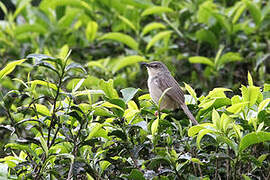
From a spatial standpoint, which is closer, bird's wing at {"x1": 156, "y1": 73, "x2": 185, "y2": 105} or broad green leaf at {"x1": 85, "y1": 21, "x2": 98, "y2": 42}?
bird's wing at {"x1": 156, "y1": 73, "x2": 185, "y2": 105}

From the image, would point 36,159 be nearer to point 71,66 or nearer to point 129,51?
point 71,66

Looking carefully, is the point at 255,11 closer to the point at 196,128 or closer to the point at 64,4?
the point at 64,4

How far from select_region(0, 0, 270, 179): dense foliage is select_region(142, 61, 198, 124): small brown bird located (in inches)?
5.5

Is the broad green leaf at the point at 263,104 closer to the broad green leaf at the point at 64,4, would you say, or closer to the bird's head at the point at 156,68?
the bird's head at the point at 156,68

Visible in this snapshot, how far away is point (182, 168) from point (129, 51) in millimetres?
3152

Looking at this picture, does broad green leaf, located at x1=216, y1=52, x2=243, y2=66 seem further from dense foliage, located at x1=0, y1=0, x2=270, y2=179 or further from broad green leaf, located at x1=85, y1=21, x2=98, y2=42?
broad green leaf, located at x1=85, y1=21, x2=98, y2=42

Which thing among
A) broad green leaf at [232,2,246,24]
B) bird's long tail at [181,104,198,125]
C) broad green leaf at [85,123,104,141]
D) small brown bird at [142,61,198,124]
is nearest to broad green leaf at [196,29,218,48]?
broad green leaf at [232,2,246,24]

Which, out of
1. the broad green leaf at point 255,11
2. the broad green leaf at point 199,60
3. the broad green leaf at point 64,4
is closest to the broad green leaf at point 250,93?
the broad green leaf at point 199,60

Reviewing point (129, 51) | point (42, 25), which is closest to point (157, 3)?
point (129, 51)

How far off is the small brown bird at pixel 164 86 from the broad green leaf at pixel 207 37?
1.00 meters

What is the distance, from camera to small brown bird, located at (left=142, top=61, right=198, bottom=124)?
3611 mm

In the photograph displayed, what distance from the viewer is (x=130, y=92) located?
2.63 metres

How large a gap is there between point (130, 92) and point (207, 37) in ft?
9.38

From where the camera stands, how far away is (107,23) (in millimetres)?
6055
